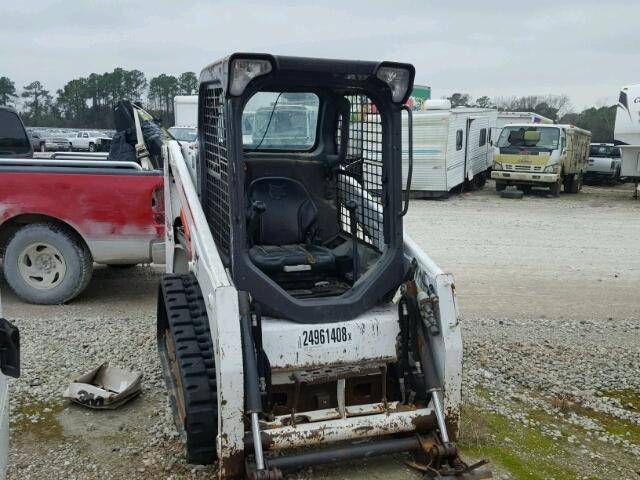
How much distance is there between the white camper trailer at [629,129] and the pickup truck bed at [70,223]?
16727mm

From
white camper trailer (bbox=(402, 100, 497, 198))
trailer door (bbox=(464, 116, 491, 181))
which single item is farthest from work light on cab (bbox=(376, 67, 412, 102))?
trailer door (bbox=(464, 116, 491, 181))

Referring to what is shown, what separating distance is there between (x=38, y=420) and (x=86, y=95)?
60.0 metres

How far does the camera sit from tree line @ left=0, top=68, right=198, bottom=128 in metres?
54.6

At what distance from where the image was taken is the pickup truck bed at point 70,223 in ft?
24.8

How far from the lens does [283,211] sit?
17.3 ft

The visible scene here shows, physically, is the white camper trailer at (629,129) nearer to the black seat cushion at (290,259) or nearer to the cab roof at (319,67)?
the black seat cushion at (290,259)

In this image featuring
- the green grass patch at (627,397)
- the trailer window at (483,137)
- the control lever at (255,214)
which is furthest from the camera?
the trailer window at (483,137)

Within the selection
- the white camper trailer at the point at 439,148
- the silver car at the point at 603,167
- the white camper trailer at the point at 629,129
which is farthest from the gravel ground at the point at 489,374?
the silver car at the point at 603,167

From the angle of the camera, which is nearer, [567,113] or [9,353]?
[9,353]

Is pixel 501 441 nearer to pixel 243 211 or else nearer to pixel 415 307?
pixel 415 307

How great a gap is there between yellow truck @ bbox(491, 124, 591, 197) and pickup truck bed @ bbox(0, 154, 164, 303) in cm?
1644

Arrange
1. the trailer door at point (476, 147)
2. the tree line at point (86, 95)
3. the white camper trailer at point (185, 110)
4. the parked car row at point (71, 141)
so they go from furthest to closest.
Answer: the tree line at point (86, 95), the parked car row at point (71, 141), the white camper trailer at point (185, 110), the trailer door at point (476, 147)

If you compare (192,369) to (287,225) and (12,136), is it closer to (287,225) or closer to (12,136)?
(287,225)

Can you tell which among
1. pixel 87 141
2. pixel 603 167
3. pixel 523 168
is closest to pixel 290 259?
pixel 523 168
